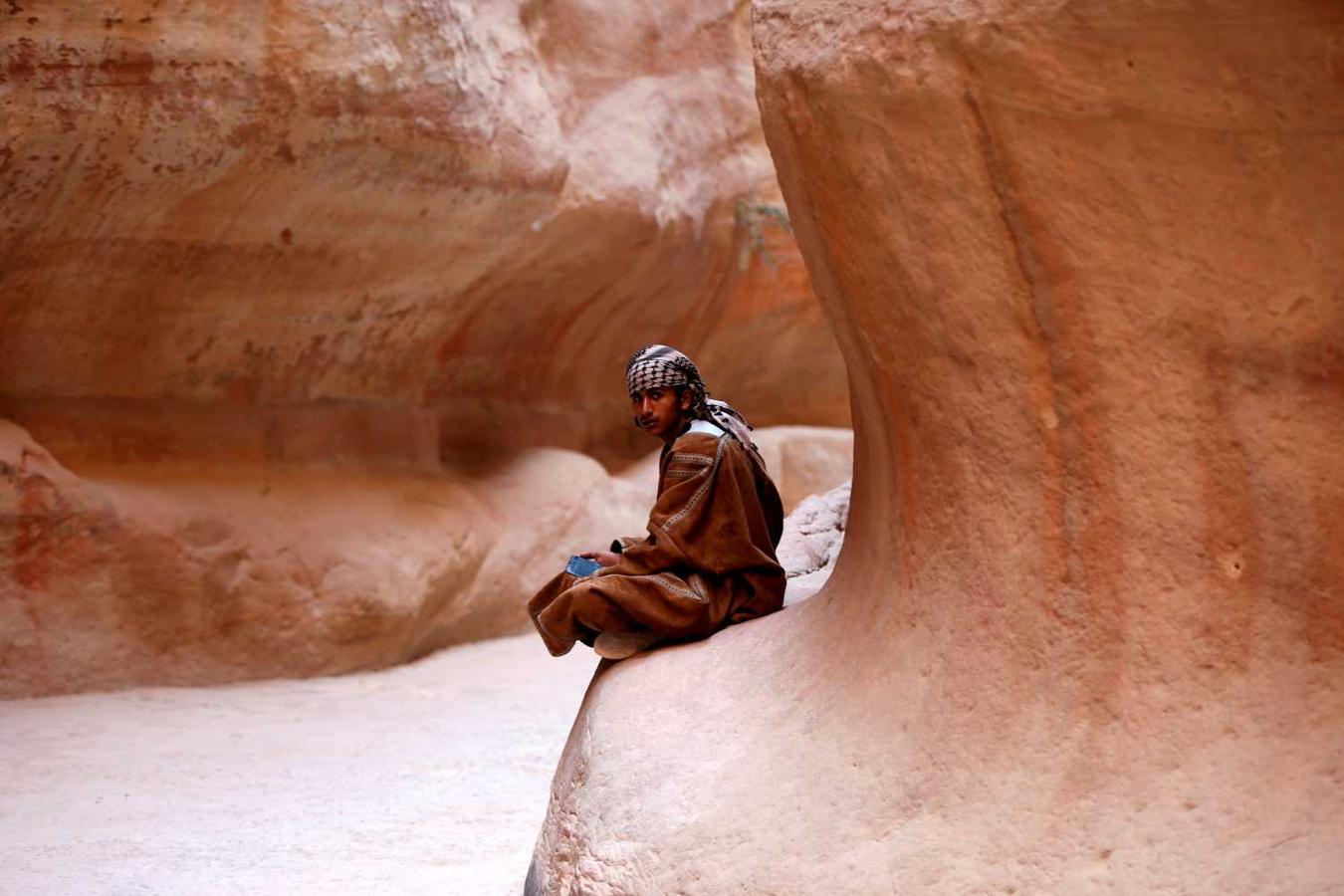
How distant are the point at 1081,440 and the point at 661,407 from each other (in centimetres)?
161

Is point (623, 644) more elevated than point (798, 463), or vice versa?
point (798, 463)

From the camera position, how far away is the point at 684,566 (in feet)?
13.7

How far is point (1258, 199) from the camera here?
279 centimetres

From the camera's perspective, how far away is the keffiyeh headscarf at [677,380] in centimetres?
436

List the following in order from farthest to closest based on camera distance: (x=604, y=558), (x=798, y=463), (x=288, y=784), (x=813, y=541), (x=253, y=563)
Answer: (x=798, y=463) → (x=253, y=563) → (x=288, y=784) → (x=813, y=541) → (x=604, y=558)

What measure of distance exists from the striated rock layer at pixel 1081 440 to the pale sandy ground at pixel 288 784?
191 centimetres

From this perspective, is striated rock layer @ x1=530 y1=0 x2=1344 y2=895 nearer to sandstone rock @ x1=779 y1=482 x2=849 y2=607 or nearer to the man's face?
the man's face

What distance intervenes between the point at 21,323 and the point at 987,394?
5236 millimetres

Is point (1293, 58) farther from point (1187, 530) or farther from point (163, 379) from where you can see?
point (163, 379)

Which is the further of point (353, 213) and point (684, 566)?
point (353, 213)

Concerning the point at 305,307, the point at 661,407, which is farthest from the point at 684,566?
the point at 305,307

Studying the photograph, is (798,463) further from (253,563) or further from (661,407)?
(661,407)

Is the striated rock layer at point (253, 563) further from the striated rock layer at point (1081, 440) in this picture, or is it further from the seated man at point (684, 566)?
the striated rock layer at point (1081, 440)

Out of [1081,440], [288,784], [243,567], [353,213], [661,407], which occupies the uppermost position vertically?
[353,213]
